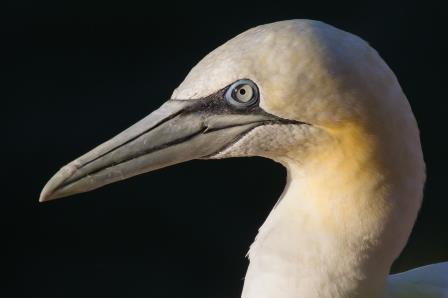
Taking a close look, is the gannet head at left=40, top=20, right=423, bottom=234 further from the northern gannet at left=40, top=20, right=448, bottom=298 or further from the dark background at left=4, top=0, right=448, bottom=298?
the dark background at left=4, top=0, right=448, bottom=298

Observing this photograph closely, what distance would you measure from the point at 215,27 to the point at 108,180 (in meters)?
3.99

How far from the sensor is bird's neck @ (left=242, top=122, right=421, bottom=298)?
10.6ft

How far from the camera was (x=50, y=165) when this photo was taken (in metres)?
6.63

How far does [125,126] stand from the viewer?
267 inches

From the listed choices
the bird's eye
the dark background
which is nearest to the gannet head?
the bird's eye

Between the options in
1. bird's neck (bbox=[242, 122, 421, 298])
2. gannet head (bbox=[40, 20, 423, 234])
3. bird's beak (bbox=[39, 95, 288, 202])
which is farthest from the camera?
bird's beak (bbox=[39, 95, 288, 202])

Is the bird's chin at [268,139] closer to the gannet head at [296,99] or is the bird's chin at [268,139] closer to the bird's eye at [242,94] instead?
the gannet head at [296,99]

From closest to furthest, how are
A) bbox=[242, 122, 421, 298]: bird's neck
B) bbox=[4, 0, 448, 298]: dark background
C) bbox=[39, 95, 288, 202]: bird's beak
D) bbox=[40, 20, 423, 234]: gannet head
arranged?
bbox=[40, 20, 423, 234]: gannet head, bbox=[242, 122, 421, 298]: bird's neck, bbox=[39, 95, 288, 202]: bird's beak, bbox=[4, 0, 448, 298]: dark background

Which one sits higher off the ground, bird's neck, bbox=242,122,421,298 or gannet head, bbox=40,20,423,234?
gannet head, bbox=40,20,423,234

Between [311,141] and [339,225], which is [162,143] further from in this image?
[339,225]

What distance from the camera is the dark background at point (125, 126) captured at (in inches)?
253

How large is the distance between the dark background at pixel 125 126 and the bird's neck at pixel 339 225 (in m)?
3.01

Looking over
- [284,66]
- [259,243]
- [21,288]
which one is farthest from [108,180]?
[21,288]

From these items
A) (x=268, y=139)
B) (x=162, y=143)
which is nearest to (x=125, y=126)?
(x=162, y=143)
